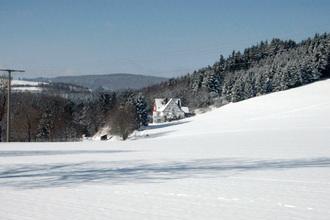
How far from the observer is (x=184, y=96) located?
164250 mm

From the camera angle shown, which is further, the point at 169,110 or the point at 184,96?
the point at 184,96

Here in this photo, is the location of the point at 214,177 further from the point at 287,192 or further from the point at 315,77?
the point at 315,77

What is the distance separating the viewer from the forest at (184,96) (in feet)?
255

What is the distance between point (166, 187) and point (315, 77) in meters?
104

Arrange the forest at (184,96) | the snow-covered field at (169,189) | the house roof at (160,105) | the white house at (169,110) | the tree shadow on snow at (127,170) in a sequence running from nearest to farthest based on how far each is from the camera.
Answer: the snow-covered field at (169,189) → the tree shadow on snow at (127,170) → the forest at (184,96) → the white house at (169,110) → the house roof at (160,105)

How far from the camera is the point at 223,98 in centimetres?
13338

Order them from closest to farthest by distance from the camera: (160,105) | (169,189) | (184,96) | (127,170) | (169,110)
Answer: (169,189) → (127,170) → (169,110) → (160,105) → (184,96)

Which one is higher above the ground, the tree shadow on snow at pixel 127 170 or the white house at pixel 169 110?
the white house at pixel 169 110

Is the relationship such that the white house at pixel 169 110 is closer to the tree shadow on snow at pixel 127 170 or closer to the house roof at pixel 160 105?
the house roof at pixel 160 105

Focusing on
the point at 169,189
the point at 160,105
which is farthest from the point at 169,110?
the point at 169,189

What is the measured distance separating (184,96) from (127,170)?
484 feet

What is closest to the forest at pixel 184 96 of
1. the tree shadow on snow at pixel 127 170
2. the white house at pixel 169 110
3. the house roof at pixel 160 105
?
the white house at pixel 169 110

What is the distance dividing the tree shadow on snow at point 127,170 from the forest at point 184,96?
151ft

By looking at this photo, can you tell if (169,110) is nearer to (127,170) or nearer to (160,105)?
(160,105)
